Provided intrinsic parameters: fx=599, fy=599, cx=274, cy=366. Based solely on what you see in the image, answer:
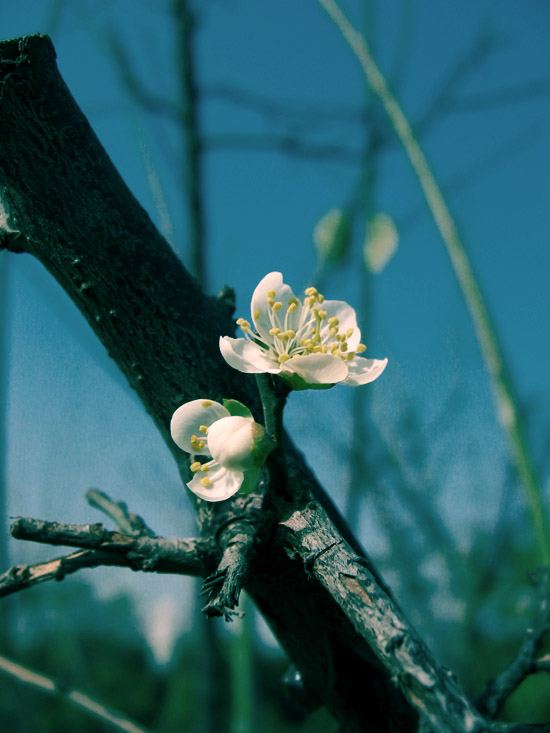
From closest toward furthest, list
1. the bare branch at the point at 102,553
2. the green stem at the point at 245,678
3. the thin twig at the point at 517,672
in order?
1. the bare branch at the point at 102,553
2. the thin twig at the point at 517,672
3. the green stem at the point at 245,678

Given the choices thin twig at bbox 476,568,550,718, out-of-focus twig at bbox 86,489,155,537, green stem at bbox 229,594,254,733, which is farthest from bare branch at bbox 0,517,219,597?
green stem at bbox 229,594,254,733

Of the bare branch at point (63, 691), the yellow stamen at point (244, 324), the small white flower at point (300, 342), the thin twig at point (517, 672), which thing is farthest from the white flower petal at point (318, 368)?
the bare branch at point (63, 691)

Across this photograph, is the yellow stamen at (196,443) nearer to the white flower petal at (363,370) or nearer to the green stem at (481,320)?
the white flower petal at (363,370)

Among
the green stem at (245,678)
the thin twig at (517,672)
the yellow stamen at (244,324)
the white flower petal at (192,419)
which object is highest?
the yellow stamen at (244,324)

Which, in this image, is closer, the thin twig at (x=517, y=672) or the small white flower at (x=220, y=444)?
the small white flower at (x=220, y=444)

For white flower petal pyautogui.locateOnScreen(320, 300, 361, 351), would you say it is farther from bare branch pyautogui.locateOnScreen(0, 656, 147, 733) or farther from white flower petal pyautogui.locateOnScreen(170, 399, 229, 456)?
bare branch pyautogui.locateOnScreen(0, 656, 147, 733)

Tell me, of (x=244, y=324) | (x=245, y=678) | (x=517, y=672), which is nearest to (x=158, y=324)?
(x=244, y=324)

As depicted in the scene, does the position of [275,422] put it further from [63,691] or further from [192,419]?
[63,691]
